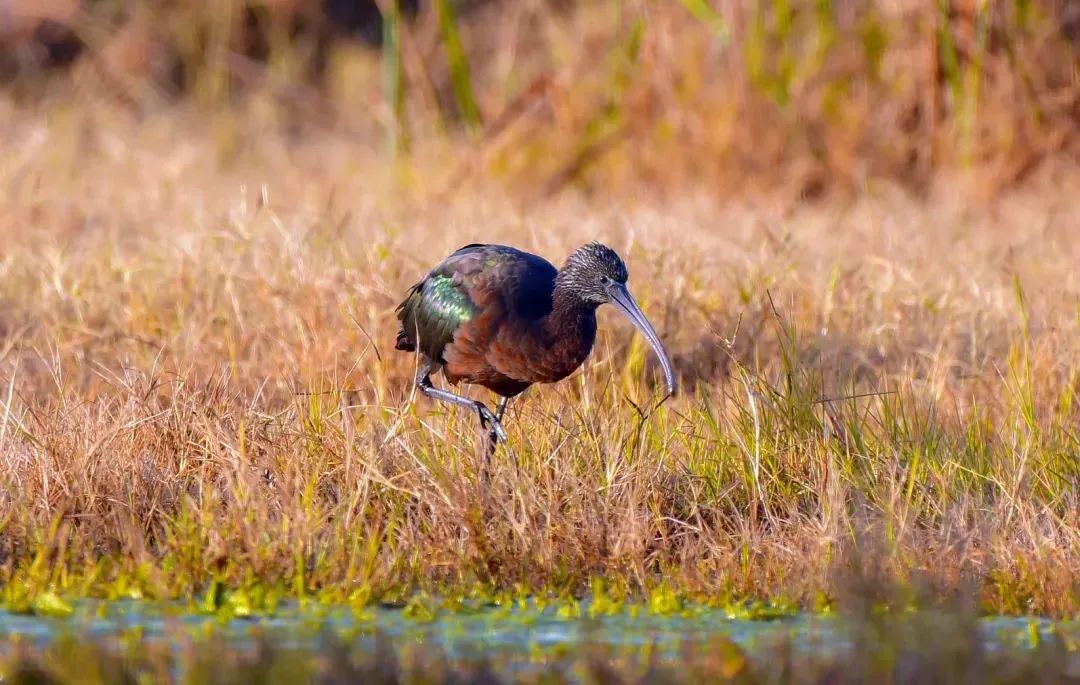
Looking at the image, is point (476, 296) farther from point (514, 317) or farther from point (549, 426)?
point (549, 426)

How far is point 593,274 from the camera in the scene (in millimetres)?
5180

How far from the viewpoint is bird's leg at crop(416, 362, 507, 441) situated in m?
4.96

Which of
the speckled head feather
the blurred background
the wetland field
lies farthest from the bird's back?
the blurred background

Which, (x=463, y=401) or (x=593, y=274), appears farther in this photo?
(x=463, y=401)

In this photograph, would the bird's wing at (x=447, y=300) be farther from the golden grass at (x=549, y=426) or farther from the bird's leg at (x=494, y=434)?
the bird's leg at (x=494, y=434)

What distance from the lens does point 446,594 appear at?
4164 mm

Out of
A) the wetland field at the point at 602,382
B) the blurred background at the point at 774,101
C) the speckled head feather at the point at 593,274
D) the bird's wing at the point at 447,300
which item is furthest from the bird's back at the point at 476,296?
the blurred background at the point at 774,101

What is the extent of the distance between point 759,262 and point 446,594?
125 inches

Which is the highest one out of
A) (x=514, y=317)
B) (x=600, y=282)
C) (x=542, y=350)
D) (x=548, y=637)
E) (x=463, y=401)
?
(x=600, y=282)

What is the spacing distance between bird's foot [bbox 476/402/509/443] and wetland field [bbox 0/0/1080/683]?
0.05 metres

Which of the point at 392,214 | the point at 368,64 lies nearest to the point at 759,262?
the point at 392,214

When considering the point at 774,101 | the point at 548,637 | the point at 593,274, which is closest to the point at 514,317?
the point at 593,274

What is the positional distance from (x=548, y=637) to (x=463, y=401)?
153 centimetres

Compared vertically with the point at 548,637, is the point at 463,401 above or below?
above
